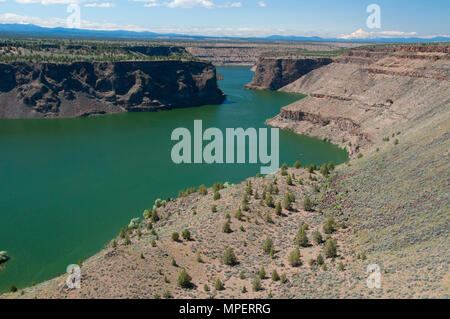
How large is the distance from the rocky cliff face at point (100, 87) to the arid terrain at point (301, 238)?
71363mm

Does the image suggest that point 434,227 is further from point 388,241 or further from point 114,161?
point 114,161

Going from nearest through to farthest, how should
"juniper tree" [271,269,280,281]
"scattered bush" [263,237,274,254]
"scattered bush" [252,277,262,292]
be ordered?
"scattered bush" [252,277,262,292] → "juniper tree" [271,269,280,281] → "scattered bush" [263,237,274,254]

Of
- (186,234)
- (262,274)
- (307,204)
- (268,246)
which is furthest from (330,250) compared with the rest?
(186,234)

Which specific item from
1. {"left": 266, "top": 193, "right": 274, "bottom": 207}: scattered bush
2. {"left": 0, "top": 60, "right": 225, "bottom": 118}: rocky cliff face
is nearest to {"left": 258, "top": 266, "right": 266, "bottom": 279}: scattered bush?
{"left": 266, "top": 193, "right": 274, "bottom": 207}: scattered bush

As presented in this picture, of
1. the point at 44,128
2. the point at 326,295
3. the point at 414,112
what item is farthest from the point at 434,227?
the point at 44,128

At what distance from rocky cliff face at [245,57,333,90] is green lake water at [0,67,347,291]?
186 feet

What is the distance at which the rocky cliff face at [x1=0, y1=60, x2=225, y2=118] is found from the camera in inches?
4072

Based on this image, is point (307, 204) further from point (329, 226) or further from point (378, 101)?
point (378, 101)

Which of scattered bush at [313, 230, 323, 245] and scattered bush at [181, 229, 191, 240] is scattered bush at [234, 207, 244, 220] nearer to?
scattered bush at [181, 229, 191, 240]

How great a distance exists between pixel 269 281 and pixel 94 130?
7198 cm

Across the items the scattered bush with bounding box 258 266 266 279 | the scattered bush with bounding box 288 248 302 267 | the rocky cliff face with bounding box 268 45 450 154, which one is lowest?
the scattered bush with bounding box 258 266 266 279

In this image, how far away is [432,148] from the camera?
3828cm
